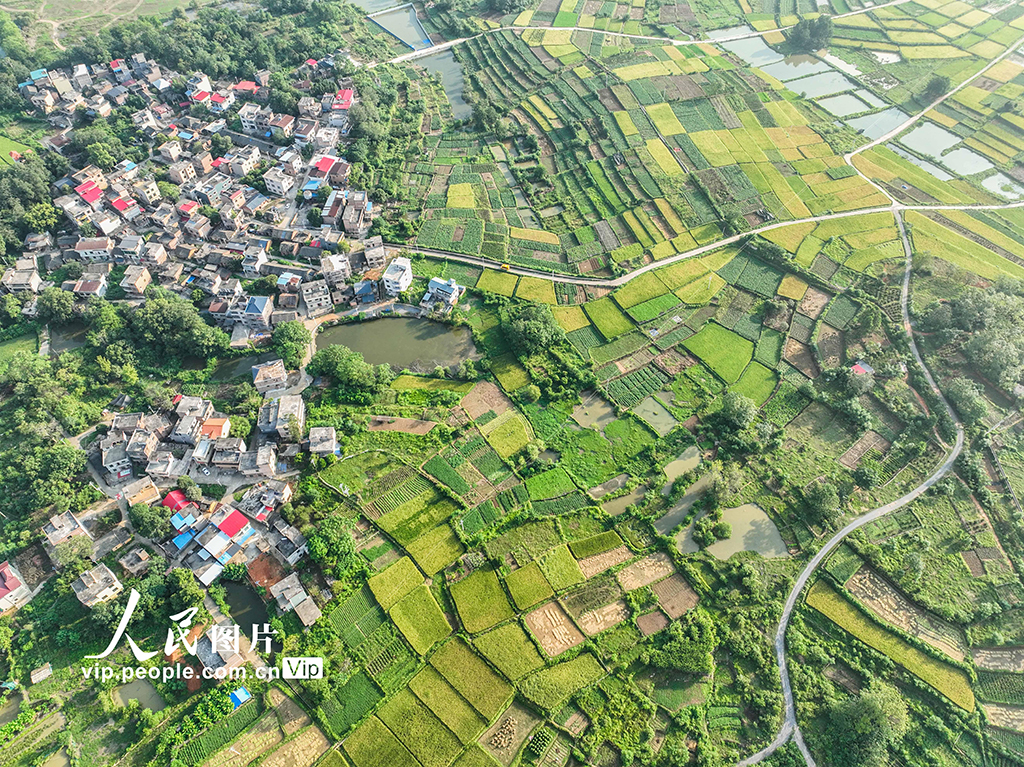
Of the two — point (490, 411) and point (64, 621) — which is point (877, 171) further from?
point (64, 621)

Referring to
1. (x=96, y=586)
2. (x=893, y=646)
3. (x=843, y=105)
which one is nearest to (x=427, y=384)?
(x=96, y=586)

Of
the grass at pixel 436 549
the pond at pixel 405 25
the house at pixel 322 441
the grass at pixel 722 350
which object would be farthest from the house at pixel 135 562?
the pond at pixel 405 25

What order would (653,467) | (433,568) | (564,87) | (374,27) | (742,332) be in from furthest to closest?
(374,27)
(564,87)
(742,332)
(653,467)
(433,568)

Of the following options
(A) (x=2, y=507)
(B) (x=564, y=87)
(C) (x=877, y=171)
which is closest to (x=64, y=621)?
(A) (x=2, y=507)

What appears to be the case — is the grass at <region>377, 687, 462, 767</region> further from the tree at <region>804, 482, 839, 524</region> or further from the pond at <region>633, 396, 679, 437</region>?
the tree at <region>804, 482, 839, 524</region>

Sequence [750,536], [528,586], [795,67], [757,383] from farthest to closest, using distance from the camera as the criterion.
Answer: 1. [795,67]
2. [757,383]
3. [750,536]
4. [528,586]

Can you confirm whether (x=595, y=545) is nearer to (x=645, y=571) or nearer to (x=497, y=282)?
(x=645, y=571)
